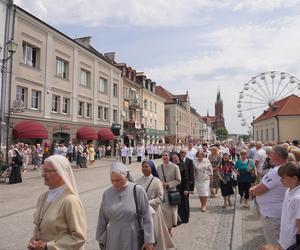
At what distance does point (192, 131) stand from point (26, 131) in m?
81.2

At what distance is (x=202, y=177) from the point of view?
10.8 meters

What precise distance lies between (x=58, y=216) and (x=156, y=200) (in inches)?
102

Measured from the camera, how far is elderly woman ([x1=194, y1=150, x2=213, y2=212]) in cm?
1058

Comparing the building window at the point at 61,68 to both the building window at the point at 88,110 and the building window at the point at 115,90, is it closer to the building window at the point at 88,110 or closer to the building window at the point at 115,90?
the building window at the point at 88,110

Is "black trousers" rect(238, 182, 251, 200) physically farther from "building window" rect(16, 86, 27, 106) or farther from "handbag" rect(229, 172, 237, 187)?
"building window" rect(16, 86, 27, 106)

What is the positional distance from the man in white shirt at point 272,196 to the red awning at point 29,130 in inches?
893

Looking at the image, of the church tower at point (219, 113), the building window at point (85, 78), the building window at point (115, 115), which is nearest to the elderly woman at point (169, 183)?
the building window at point (85, 78)

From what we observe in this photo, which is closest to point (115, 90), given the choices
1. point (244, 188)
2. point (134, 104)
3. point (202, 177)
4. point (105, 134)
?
point (134, 104)

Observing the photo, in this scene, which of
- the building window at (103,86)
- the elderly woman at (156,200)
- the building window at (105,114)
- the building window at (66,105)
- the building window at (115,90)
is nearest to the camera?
the elderly woman at (156,200)

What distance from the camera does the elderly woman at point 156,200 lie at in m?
4.98

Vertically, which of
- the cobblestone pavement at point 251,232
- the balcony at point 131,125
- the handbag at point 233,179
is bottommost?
the cobblestone pavement at point 251,232

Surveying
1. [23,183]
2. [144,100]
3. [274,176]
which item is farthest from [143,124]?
[274,176]

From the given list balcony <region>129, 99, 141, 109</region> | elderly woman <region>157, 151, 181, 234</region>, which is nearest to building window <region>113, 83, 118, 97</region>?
balcony <region>129, 99, 141, 109</region>

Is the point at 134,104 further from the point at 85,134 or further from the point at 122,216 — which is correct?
the point at 122,216
